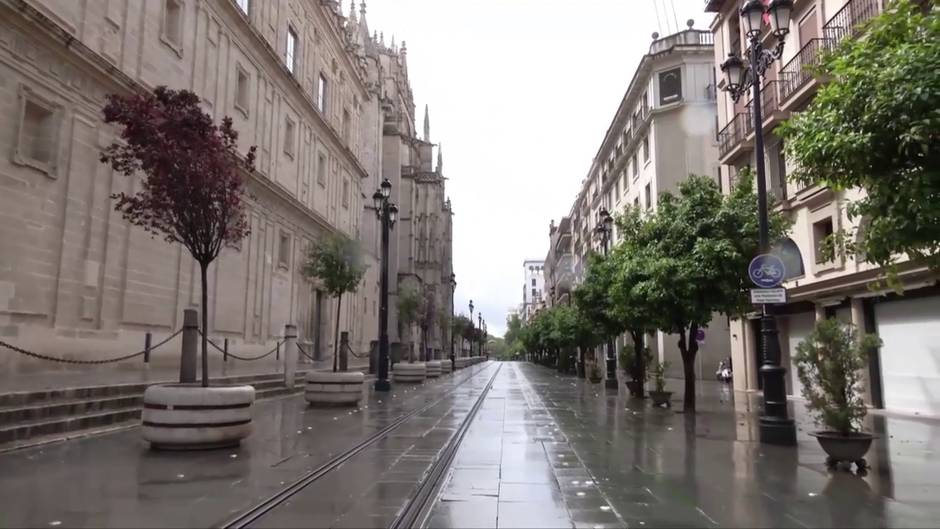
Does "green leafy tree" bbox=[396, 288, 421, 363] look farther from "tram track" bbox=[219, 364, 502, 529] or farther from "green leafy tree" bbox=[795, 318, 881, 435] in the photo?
"green leafy tree" bbox=[795, 318, 881, 435]

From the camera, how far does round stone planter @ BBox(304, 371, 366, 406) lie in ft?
51.8

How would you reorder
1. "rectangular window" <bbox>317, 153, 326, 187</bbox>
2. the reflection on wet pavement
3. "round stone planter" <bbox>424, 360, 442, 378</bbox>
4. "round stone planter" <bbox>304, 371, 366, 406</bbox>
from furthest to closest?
"rectangular window" <bbox>317, 153, 326, 187</bbox>
"round stone planter" <bbox>424, 360, 442, 378</bbox>
"round stone planter" <bbox>304, 371, 366, 406</bbox>
the reflection on wet pavement

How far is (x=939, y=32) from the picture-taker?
6.37m

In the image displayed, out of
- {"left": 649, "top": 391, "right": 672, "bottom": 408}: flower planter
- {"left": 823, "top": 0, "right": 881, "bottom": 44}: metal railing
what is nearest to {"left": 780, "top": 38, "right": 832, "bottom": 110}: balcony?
{"left": 823, "top": 0, "right": 881, "bottom": 44}: metal railing

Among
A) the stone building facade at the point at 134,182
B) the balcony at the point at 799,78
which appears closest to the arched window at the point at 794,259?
the balcony at the point at 799,78

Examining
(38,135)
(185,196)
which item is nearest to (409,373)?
(38,135)

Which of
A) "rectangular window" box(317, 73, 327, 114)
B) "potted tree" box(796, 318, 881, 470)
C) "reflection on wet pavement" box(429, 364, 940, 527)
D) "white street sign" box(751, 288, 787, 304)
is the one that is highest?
"rectangular window" box(317, 73, 327, 114)

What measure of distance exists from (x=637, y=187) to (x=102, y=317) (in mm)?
33133

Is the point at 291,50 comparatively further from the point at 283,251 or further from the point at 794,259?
the point at 794,259

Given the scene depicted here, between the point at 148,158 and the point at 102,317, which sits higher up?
the point at 148,158

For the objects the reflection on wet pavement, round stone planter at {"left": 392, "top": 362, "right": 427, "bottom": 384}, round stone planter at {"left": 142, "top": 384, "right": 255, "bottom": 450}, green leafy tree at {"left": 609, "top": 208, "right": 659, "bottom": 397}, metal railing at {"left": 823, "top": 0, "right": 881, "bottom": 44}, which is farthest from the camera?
round stone planter at {"left": 392, "top": 362, "right": 427, "bottom": 384}

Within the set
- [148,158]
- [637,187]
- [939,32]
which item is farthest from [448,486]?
[637,187]

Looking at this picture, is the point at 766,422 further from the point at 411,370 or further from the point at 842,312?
the point at 411,370

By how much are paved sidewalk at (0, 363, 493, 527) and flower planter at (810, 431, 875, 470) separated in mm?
5022
